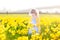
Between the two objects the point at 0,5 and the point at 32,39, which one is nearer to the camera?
the point at 32,39

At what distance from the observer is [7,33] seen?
127 centimetres

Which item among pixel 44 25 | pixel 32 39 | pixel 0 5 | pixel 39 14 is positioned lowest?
pixel 32 39

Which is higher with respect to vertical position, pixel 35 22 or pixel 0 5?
pixel 0 5

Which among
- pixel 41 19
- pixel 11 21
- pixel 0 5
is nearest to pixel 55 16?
pixel 41 19

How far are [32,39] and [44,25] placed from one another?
0.54 ft

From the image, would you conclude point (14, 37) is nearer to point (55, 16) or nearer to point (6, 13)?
point (6, 13)

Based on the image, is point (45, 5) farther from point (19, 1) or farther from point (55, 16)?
point (19, 1)

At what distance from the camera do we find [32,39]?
4.09ft

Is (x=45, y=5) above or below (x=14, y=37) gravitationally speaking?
above

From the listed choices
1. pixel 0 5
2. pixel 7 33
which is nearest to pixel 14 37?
pixel 7 33

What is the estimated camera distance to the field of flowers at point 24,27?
1247 millimetres

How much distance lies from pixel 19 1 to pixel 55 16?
363 millimetres

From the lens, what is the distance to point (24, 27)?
127 centimetres

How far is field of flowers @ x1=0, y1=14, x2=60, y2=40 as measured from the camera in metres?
1.25
